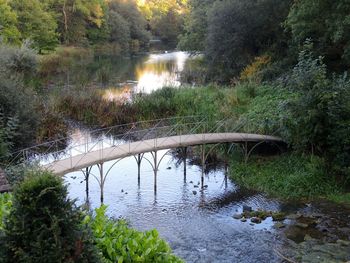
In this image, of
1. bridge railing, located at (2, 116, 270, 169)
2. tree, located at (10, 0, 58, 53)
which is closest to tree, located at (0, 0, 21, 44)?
tree, located at (10, 0, 58, 53)

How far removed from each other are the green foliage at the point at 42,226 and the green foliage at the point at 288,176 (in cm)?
1287

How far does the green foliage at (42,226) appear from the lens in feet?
18.6

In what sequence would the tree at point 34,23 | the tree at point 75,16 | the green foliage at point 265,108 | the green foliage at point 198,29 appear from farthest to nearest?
the tree at point 75,16
the tree at point 34,23
the green foliage at point 198,29
the green foliage at point 265,108

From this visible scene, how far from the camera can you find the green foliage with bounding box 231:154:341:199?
58.0 ft

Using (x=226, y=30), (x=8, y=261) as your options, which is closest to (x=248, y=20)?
(x=226, y=30)

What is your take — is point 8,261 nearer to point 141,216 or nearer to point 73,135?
point 141,216

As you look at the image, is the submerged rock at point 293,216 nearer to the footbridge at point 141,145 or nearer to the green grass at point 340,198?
the green grass at point 340,198

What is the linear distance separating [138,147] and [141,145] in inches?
11.9

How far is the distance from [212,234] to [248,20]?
911 inches

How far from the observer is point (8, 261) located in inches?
230

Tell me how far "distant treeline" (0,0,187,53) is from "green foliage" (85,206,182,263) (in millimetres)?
35147

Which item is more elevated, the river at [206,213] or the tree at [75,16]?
the tree at [75,16]

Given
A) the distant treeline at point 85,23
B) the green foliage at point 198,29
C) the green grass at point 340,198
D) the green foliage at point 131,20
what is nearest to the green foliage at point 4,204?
the green grass at point 340,198

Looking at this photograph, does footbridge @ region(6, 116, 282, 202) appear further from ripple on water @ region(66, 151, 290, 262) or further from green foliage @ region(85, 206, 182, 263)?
green foliage @ region(85, 206, 182, 263)
